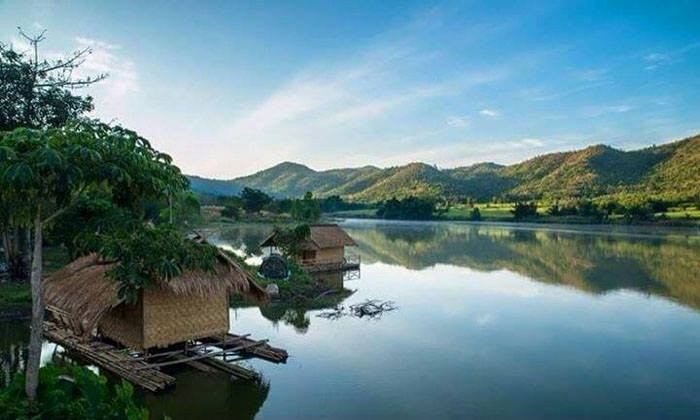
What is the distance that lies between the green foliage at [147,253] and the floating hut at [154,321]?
1141 mm

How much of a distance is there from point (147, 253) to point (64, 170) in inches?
106

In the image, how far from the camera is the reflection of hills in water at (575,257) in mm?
25167

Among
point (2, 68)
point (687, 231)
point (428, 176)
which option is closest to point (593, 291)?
point (2, 68)

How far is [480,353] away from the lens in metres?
13.7

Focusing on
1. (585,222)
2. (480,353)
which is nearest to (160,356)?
(480,353)

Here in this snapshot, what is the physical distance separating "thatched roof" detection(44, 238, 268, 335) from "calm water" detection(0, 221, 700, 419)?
192cm

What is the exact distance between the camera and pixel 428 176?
145000 millimetres

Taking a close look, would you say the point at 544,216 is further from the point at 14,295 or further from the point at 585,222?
the point at 14,295

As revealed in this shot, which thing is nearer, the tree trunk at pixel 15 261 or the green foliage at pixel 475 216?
the tree trunk at pixel 15 261

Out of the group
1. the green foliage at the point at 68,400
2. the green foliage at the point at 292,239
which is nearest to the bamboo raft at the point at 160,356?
the green foliage at the point at 68,400

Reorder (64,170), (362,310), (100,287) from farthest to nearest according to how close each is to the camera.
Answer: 1. (362,310)
2. (100,287)
3. (64,170)

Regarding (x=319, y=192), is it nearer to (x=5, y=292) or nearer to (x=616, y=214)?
(x=616, y=214)

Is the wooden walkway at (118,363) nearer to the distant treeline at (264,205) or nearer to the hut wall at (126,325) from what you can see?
the hut wall at (126,325)

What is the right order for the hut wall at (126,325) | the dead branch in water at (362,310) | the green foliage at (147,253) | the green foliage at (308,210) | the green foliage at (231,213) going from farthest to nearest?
the green foliage at (231,213) < the green foliage at (308,210) < the dead branch in water at (362,310) < the hut wall at (126,325) < the green foliage at (147,253)
